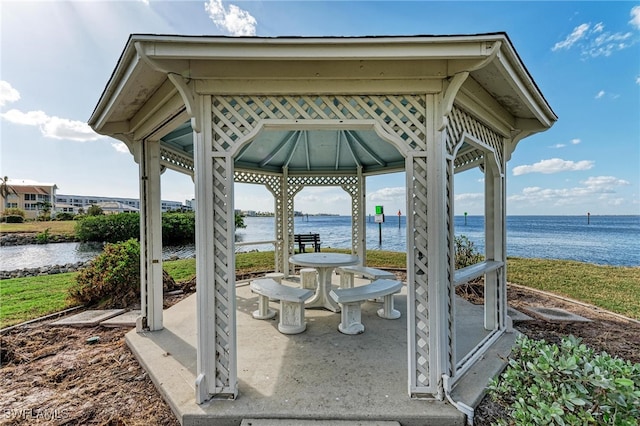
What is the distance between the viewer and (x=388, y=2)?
398 cm

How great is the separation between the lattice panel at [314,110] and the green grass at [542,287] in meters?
4.96

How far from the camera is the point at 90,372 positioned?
2.84m

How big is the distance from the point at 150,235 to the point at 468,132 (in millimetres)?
4140

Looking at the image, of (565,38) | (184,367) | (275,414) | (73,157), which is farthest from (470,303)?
(73,157)

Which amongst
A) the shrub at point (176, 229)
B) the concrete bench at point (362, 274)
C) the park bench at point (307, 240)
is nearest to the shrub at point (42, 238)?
the shrub at point (176, 229)

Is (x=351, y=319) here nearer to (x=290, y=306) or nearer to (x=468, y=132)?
(x=290, y=306)

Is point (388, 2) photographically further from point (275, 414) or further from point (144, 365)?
point (144, 365)

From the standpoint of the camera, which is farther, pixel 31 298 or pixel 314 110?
pixel 31 298

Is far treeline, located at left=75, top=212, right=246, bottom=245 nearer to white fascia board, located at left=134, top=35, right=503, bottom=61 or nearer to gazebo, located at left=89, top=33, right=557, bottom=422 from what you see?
gazebo, located at left=89, top=33, right=557, bottom=422

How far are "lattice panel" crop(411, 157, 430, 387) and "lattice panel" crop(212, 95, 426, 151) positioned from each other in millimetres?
312

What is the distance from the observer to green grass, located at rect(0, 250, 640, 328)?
4.74m

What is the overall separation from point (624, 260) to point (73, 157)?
107 feet

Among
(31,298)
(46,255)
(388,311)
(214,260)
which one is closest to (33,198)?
(46,255)

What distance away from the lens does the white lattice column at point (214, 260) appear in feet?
7.42
